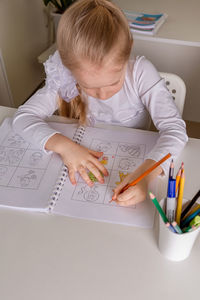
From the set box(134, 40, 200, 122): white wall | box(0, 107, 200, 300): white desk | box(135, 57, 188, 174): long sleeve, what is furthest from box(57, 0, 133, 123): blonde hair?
box(134, 40, 200, 122): white wall

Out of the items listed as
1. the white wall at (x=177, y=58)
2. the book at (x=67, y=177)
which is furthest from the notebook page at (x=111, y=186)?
the white wall at (x=177, y=58)

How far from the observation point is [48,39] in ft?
8.63

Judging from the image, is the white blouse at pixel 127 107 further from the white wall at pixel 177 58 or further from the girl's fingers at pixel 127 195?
the white wall at pixel 177 58

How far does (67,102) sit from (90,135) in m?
0.19

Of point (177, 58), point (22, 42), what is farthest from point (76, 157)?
point (22, 42)

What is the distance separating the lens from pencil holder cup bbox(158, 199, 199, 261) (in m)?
0.55

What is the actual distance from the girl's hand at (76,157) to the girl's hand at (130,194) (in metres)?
0.07

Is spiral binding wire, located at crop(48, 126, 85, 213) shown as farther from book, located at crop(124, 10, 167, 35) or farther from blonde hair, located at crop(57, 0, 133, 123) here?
book, located at crop(124, 10, 167, 35)

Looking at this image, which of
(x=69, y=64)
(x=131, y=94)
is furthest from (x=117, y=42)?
(x=131, y=94)

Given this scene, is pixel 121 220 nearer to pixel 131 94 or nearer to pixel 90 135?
pixel 90 135

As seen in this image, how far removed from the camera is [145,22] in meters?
1.63

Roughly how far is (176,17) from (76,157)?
52.2 inches

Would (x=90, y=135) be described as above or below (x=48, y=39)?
above

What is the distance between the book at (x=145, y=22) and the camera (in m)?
1.59
